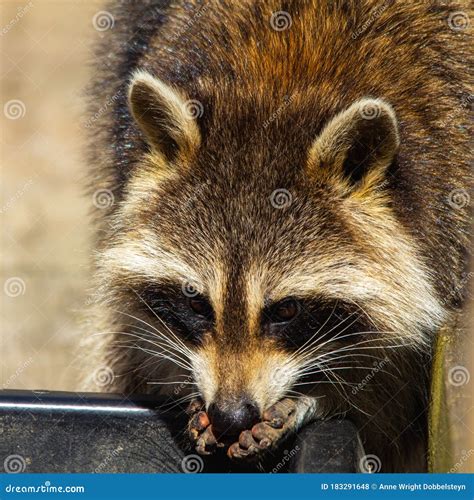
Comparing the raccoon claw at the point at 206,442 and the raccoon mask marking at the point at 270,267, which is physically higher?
the raccoon mask marking at the point at 270,267

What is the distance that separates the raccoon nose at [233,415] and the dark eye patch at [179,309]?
398 millimetres

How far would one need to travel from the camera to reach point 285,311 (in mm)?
4152

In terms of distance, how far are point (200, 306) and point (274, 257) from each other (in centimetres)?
39

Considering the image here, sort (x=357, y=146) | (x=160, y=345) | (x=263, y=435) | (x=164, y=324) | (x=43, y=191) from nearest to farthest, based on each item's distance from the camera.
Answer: (x=263, y=435)
(x=357, y=146)
(x=164, y=324)
(x=160, y=345)
(x=43, y=191)

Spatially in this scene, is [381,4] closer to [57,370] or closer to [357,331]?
[357,331]

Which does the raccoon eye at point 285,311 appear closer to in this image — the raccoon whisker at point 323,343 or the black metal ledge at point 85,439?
the raccoon whisker at point 323,343

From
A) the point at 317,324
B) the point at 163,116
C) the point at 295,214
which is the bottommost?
the point at 317,324

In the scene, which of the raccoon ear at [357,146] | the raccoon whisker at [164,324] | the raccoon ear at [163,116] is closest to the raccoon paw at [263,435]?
the raccoon whisker at [164,324]

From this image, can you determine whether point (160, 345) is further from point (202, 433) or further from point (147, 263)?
point (202, 433)

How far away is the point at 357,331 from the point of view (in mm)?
4309

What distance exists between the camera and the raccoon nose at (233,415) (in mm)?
3918

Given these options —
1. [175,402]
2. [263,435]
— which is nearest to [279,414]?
[263,435]

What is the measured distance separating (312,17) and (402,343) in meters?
1.58

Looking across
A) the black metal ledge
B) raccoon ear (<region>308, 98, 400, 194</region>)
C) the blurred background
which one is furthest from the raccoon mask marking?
the blurred background
